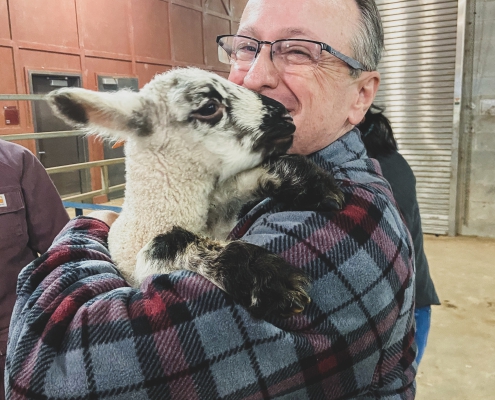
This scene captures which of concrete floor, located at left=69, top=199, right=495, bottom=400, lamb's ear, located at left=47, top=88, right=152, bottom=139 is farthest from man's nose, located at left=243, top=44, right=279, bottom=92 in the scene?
concrete floor, located at left=69, top=199, right=495, bottom=400

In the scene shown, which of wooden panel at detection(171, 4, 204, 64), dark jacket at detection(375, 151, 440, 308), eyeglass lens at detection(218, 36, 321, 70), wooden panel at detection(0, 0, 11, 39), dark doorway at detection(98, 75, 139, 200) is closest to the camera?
eyeglass lens at detection(218, 36, 321, 70)

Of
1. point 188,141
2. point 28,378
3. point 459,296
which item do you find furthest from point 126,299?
point 459,296

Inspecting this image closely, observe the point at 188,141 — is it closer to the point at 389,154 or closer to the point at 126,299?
the point at 126,299

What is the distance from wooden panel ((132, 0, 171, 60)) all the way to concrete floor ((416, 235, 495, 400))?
732 cm

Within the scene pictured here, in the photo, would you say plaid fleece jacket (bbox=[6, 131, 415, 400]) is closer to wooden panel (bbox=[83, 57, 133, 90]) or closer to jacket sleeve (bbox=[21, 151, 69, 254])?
jacket sleeve (bbox=[21, 151, 69, 254])

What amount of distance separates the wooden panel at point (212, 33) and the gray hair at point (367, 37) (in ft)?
35.0

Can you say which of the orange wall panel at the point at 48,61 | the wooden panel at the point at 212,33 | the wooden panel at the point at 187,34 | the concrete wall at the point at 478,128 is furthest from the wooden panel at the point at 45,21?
the concrete wall at the point at 478,128

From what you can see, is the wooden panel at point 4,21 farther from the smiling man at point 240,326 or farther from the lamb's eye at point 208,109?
the smiling man at point 240,326

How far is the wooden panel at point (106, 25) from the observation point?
8.70 m

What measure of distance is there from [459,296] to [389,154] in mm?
2899

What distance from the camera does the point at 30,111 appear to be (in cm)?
759

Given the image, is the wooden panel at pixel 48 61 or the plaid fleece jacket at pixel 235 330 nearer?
the plaid fleece jacket at pixel 235 330

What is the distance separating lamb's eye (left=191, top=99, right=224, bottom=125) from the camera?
4.73 feet

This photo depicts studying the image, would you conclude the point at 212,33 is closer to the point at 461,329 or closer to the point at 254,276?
the point at 461,329
